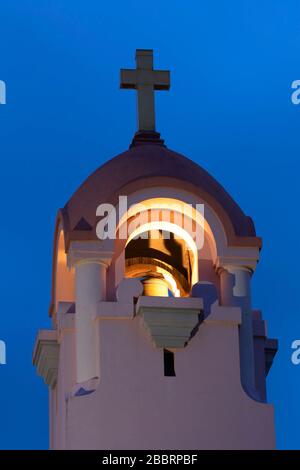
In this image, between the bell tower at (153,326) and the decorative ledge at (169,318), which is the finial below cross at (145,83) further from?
the decorative ledge at (169,318)

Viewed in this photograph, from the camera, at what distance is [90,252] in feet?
98.7

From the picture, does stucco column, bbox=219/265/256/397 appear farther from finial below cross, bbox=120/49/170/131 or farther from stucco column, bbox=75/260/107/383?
finial below cross, bbox=120/49/170/131

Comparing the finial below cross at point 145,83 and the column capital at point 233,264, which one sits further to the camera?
the finial below cross at point 145,83

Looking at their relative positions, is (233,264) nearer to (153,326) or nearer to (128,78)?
(153,326)

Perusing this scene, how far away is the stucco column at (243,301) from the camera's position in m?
30.0

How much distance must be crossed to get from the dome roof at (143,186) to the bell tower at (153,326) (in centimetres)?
2

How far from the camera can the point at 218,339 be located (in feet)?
97.7

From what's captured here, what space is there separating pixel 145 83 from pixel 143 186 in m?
2.44

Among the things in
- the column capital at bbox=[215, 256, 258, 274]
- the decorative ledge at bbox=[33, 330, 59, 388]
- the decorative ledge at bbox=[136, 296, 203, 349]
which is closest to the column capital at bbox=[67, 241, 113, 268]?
the decorative ledge at bbox=[136, 296, 203, 349]

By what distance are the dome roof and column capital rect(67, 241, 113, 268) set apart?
97 millimetres

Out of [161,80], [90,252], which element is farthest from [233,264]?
[161,80]

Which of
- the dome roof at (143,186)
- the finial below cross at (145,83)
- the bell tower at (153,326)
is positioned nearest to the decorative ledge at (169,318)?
the bell tower at (153,326)
